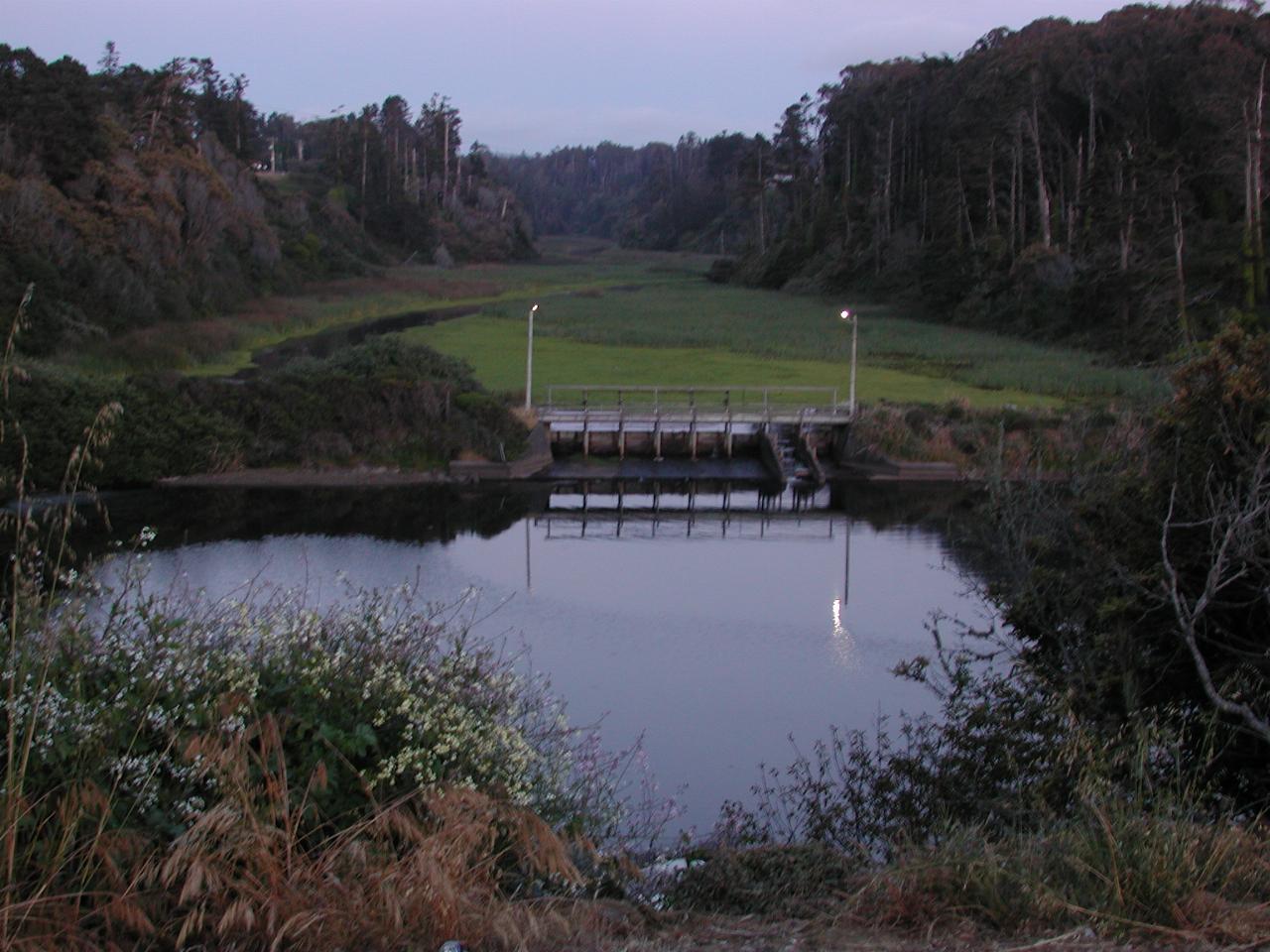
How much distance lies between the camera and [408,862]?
543cm

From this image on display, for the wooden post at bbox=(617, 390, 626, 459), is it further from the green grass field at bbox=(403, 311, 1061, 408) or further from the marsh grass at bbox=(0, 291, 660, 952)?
the marsh grass at bbox=(0, 291, 660, 952)

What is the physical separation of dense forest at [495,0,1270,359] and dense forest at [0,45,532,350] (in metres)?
32.0

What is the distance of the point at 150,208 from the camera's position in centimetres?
5969

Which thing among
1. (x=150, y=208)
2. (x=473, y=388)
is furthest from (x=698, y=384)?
(x=150, y=208)

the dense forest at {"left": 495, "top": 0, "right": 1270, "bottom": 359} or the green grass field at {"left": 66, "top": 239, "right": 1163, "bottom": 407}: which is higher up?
the dense forest at {"left": 495, "top": 0, "right": 1270, "bottom": 359}

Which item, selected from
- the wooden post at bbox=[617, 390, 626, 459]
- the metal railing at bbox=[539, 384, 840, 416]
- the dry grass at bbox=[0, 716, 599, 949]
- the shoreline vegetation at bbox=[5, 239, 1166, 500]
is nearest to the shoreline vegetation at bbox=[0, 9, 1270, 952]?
the dry grass at bbox=[0, 716, 599, 949]

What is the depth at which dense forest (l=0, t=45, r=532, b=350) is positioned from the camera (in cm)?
5081

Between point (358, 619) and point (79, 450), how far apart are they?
2065mm

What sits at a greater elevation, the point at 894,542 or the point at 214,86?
the point at 214,86

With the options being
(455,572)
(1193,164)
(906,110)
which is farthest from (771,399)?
(906,110)

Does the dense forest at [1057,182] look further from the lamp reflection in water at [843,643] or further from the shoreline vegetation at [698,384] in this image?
the lamp reflection in water at [843,643]

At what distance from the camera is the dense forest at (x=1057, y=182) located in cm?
5444

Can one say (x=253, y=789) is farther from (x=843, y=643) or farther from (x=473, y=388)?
(x=473, y=388)

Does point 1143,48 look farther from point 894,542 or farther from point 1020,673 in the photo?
point 1020,673
